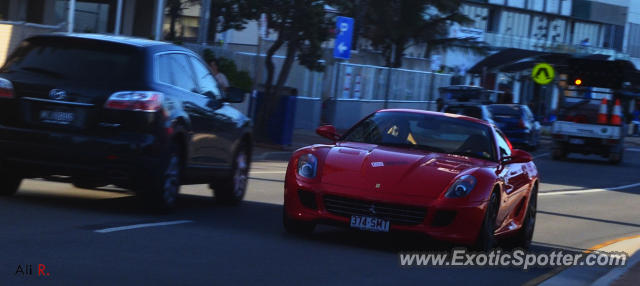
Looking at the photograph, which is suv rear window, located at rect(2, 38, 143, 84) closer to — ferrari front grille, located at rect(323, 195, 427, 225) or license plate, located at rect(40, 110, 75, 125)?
license plate, located at rect(40, 110, 75, 125)

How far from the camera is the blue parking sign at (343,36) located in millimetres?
28156

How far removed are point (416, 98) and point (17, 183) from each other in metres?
41.0

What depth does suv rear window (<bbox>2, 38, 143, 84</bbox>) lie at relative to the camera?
36.5 feet

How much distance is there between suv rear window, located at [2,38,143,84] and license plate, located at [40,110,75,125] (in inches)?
14.4

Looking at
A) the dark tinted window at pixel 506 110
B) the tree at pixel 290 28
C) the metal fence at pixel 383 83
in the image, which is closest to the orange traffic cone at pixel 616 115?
the dark tinted window at pixel 506 110

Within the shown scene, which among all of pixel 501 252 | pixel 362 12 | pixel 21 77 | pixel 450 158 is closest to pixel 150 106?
pixel 21 77

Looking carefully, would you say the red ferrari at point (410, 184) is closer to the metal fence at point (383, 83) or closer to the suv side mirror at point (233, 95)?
the suv side mirror at point (233, 95)

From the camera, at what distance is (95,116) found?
428 inches

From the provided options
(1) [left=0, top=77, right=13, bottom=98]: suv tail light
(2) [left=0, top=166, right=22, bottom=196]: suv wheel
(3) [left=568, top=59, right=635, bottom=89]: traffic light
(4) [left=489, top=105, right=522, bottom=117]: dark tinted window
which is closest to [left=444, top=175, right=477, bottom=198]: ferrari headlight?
(1) [left=0, top=77, right=13, bottom=98]: suv tail light

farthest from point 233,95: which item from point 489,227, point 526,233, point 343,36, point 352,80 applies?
point 352,80

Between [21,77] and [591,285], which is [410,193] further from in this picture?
[21,77]

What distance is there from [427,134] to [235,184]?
9.51ft

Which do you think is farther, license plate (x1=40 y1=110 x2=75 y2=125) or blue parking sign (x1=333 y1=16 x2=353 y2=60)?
blue parking sign (x1=333 y1=16 x2=353 y2=60)

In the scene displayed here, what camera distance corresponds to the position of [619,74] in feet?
122
